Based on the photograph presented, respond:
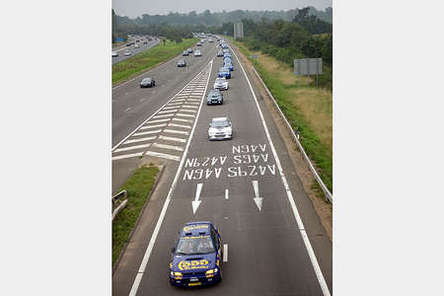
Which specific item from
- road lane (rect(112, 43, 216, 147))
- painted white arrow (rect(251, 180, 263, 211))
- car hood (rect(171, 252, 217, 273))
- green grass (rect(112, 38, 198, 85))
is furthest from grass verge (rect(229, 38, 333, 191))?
green grass (rect(112, 38, 198, 85))

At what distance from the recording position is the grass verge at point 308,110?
105 feet

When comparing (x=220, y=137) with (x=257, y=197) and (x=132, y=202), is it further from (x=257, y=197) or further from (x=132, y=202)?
(x=132, y=202)

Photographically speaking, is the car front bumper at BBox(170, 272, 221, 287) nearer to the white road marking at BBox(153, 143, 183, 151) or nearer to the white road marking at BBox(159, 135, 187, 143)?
the white road marking at BBox(153, 143, 183, 151)

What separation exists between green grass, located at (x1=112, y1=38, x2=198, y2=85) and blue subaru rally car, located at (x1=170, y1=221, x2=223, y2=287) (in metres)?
58.0

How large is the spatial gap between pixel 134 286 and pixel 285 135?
73.5ft

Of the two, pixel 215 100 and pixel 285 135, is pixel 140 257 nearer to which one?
pixel 285 135

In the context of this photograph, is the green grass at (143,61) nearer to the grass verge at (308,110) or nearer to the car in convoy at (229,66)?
the car in convoy at (229,66)

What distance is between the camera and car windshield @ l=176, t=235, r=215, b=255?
1767cm

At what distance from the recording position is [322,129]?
1594 inches

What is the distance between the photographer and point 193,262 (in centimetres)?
1702

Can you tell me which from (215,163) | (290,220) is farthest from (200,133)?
(290,220)

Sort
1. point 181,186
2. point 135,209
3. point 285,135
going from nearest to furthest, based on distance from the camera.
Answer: point 135,209
point 181,186
point 285,135

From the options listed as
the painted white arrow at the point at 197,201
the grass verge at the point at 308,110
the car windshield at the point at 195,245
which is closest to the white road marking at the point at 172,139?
the grass verge at the point at 308,110

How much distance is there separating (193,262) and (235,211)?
6859 millimetres
